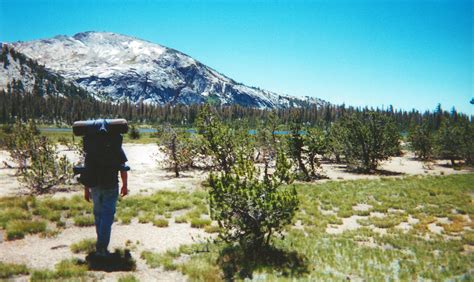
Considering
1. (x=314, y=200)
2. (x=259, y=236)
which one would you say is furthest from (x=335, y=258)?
(x=314, y=200)

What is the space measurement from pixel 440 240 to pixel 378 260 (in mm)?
4312

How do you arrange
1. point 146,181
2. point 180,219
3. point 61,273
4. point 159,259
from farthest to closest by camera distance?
point 146,181 < point 180,219 < point 159,259 < point 61,273

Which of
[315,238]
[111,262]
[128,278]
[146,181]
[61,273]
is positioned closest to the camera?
[128,278]

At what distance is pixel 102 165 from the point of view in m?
7.86

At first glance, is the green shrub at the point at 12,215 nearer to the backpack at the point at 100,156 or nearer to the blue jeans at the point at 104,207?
the blue jeans at the point at 104,207

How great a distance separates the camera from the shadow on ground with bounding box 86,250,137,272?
8109 mm

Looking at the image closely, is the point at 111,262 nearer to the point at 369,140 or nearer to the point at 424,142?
the point at 369,140

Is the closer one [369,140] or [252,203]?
[252,203]

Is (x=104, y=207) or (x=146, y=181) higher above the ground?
(x=104, y=207)

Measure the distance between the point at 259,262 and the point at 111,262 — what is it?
4.13 metres

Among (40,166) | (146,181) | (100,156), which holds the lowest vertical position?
(146,181)

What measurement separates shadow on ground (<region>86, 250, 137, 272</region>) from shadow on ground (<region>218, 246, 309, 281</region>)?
99.5 inches

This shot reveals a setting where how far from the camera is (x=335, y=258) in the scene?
9.75 meters

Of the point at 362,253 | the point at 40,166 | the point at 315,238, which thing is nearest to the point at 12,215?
the point at 40,166
